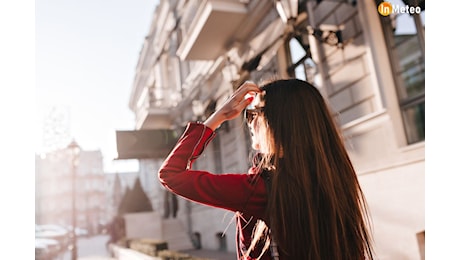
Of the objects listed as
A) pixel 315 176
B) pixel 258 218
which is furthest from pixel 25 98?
pixel 315 176

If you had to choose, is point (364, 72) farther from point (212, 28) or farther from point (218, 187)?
point (212, 28)

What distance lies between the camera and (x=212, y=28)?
24.1 ft

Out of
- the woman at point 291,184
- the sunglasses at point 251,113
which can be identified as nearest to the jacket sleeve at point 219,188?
the woman at point 291,184

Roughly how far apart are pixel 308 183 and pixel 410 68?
297cm

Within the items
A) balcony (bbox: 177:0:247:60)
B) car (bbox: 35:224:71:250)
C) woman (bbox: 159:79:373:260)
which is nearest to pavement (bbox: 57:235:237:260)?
car (bbox: 35:224:71:250)

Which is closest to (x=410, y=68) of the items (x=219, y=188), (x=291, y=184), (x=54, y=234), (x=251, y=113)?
(x=251, y=113)

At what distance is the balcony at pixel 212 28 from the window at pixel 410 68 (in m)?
3.90

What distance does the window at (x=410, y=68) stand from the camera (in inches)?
131

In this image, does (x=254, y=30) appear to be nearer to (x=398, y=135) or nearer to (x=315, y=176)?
(x=398, y=135)

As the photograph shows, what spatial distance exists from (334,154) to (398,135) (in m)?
2.71

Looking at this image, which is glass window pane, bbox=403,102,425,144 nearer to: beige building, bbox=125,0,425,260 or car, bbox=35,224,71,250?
beige building, bbox=125,0,425,260

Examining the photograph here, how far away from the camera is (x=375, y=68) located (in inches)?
146

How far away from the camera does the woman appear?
1.02m

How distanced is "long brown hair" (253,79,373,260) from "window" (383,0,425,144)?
8.75 feet
